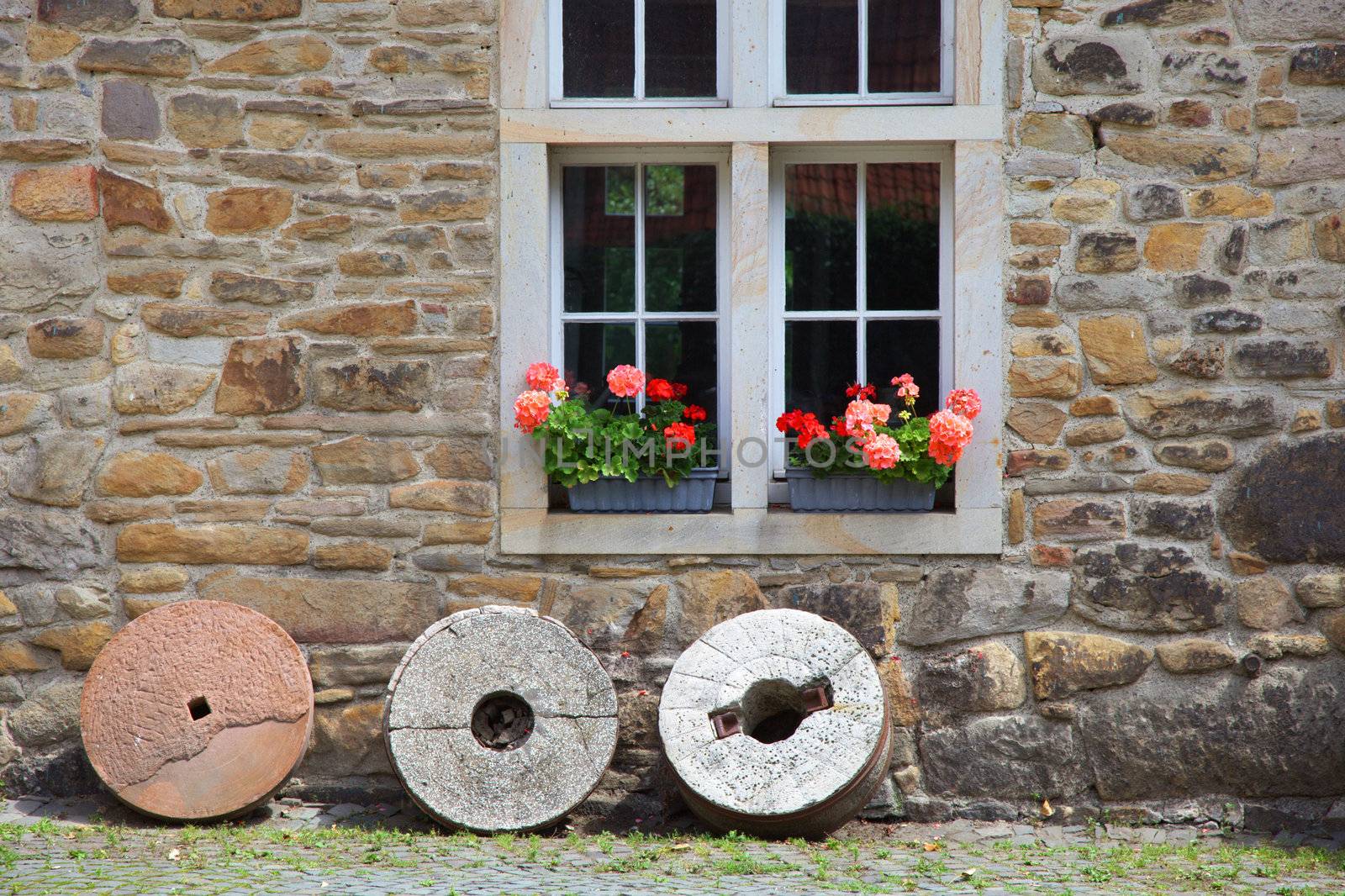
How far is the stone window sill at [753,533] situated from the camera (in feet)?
13.6

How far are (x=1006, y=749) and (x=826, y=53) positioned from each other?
2.51m

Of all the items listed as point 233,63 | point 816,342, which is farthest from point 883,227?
point 233,63

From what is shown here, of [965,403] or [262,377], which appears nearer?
[965,403]

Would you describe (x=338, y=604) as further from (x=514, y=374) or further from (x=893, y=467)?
(x=893, y=467)

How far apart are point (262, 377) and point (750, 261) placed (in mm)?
1734

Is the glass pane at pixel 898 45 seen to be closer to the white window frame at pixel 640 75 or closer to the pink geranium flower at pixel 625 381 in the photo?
the white window frame at pixel 640 75

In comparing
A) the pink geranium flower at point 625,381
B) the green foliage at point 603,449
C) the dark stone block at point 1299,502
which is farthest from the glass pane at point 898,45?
the dark stone block at point 1299,502

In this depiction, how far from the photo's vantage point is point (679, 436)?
412 cm

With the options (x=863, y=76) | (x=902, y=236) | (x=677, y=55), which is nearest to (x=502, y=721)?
(x=902, y=236)

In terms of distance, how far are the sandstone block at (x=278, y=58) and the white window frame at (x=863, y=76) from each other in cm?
155

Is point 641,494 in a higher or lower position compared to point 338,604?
higher

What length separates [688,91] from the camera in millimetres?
4328

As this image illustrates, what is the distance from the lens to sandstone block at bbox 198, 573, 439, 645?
4.20m

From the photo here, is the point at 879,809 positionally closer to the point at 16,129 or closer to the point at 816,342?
the point at 816,342
